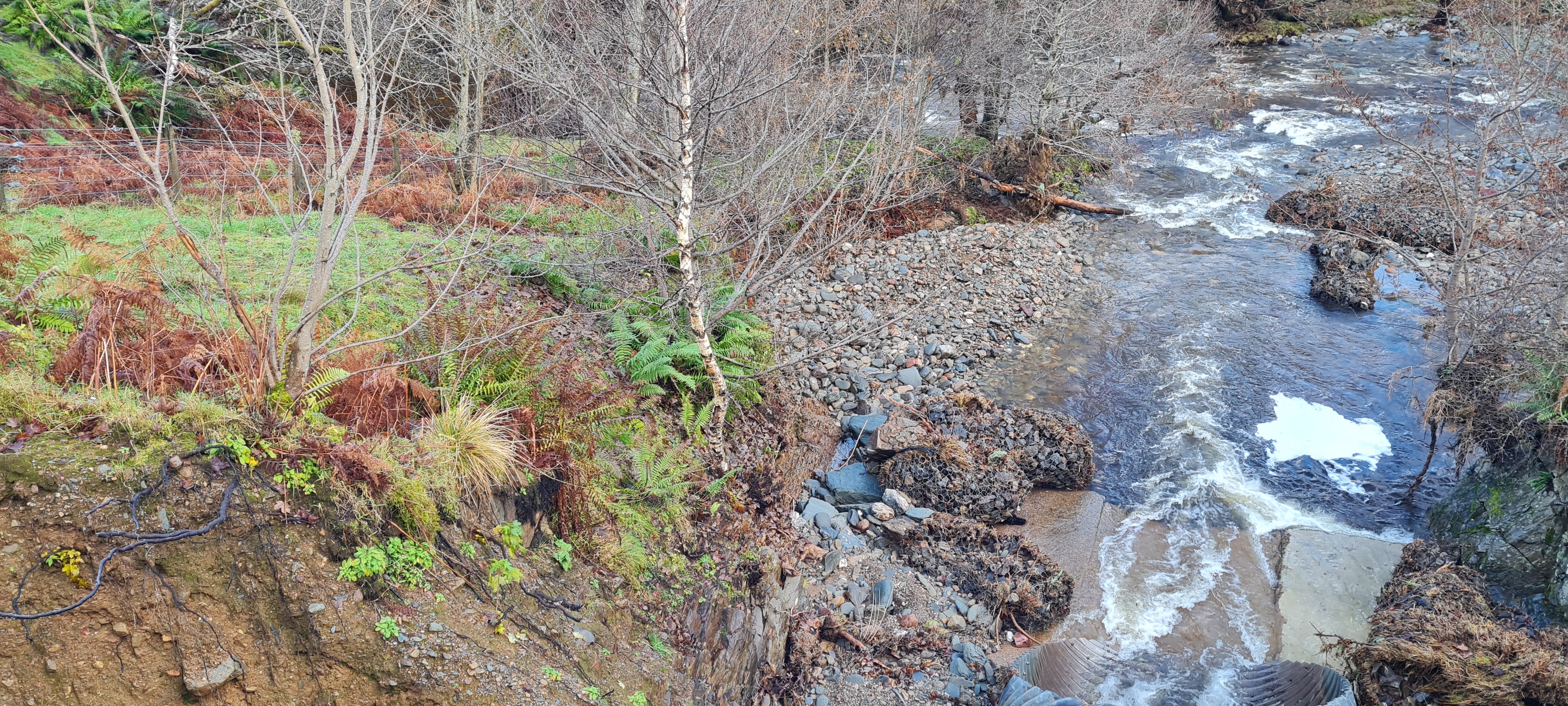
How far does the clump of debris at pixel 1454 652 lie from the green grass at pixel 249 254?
8.26 m

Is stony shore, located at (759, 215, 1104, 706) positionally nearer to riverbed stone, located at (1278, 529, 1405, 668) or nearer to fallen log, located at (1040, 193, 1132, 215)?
fallen log, located at (1040, 193, 1132, 215)

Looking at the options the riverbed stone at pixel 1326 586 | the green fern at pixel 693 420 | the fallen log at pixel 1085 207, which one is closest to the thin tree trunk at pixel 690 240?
the green fern at pixel 693 420

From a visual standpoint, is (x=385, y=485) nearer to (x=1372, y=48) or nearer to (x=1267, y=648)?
(x=1267, y=648)

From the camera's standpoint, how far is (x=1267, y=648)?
736 cm

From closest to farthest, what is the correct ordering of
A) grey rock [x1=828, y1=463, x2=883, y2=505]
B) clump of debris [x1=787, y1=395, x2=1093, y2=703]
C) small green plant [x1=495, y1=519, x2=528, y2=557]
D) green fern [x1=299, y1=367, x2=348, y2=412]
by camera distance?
green fern [x1=299, y1=367, x2=348, y2=412] < small green plant [x1=495, y1=519, x2=528, y2=557] < clump of debris [x1=787, y1=395, x2=1093, y2=703] < grey rock [x1=828, y1=463, x2=883, y2=505]

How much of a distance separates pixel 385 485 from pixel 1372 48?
109 ft

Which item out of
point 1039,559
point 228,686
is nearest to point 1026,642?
point 1039,559

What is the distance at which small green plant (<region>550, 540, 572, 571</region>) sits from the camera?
573cm

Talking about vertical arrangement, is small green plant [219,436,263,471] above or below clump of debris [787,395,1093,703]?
above

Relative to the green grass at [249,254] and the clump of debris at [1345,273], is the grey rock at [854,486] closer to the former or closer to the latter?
the green grass at [249,254]

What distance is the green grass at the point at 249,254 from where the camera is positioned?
6.84 meters

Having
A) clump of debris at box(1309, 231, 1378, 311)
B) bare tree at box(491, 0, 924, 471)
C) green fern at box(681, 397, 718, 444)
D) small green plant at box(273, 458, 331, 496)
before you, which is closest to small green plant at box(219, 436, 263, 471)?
small green plant at box(273, 458, 331, 496)

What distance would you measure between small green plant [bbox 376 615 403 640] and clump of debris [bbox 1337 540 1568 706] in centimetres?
682

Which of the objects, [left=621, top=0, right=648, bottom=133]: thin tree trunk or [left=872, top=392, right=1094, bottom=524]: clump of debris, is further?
[left=872, top=392, right=1094, bottom=524]: clump of debris
